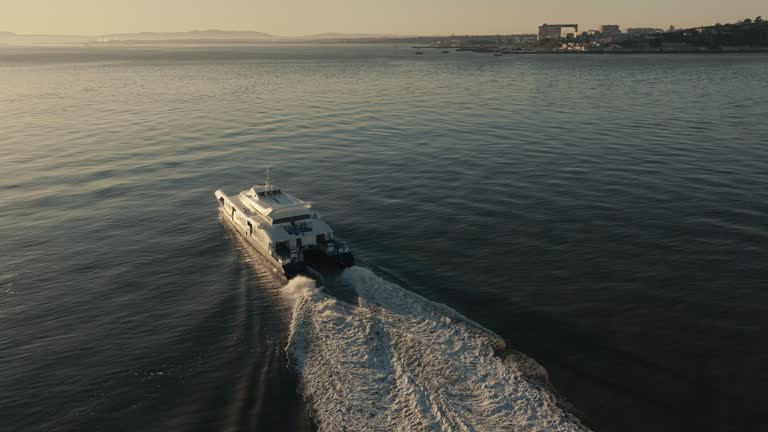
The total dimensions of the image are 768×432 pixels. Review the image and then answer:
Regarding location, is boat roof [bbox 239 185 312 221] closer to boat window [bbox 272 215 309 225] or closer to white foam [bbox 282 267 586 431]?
boat window [bbox 272 215 309 225]

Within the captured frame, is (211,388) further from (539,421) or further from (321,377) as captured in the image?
(539,421)

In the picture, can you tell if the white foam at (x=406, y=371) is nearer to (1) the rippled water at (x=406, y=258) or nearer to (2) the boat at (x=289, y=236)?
(1) the rippled water at (x=406, y=258)

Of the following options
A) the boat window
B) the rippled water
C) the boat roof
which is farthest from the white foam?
the boat roof

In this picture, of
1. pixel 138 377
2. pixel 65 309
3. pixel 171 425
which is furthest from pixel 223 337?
pixel 65 309

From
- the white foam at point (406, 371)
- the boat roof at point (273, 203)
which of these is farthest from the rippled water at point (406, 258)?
the boat roof at point (273, 203)

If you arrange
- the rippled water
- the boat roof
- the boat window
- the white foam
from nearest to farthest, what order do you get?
the white foam, the rippled water, the boat window, the boat roof

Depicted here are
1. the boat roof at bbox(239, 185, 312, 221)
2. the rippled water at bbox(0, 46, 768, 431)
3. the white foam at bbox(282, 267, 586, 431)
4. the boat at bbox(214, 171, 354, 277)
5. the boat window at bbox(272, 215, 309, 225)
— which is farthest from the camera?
the boat roof at bbox(239, 185, 312, 221)

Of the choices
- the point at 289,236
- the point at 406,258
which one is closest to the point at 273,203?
the point at 289,236
